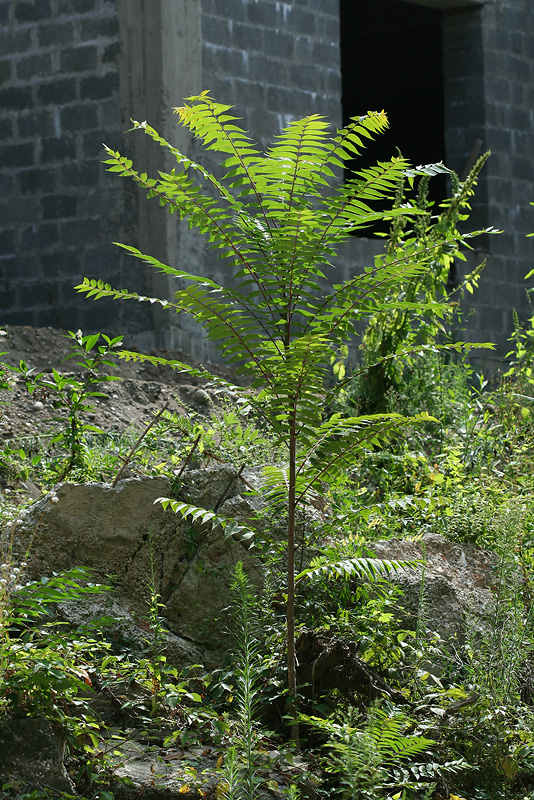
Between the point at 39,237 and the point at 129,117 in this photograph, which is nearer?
the point at 129,117

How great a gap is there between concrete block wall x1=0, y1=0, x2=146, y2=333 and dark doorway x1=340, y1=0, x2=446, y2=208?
22.3 ft

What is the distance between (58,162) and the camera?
30.3ft

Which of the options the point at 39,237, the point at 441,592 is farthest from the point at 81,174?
the point at 441,592

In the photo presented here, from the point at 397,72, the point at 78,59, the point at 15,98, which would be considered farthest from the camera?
the point at 397,72

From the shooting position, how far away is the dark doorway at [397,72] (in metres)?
14.9

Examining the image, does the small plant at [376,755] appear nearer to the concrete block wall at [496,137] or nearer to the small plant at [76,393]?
the small plant at [76,393]

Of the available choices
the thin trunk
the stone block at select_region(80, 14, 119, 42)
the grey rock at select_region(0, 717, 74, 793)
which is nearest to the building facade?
the stone block at select_region(80, 14, 119, 42)

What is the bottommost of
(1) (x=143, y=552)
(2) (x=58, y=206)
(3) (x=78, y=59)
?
(1) (x=143, y=552)

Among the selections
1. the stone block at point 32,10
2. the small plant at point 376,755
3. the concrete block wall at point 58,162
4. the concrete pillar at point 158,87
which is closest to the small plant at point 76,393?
the small plant at point 376,755

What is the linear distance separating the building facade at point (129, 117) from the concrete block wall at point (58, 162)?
12mm

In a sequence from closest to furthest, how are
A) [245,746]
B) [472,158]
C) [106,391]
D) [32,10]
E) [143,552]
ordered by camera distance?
[245,746] → [143,552] → [106,391] → [472,158] → [32,10]

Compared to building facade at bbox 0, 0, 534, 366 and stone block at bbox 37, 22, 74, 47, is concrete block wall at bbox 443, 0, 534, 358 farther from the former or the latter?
stone block at bbox 37, 22, 74, 47

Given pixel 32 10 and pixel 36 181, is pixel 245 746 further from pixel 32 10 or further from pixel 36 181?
pixel 32 10

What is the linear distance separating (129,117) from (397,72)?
9.15 meters
